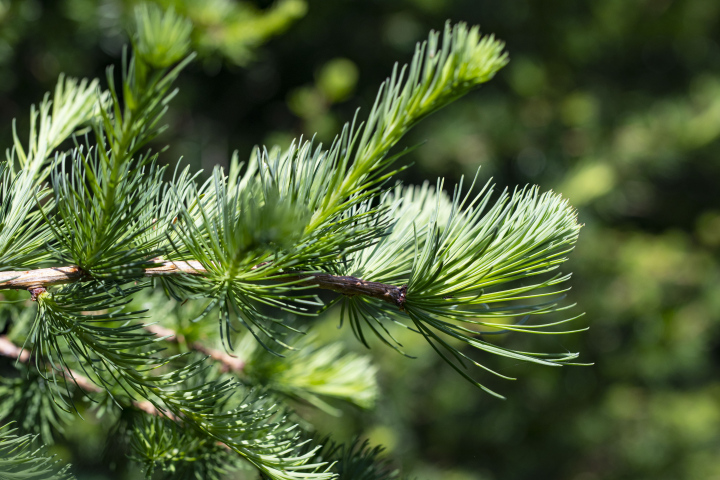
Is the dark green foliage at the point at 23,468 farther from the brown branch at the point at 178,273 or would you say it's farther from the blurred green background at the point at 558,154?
the blurred green background at the point at 558,154

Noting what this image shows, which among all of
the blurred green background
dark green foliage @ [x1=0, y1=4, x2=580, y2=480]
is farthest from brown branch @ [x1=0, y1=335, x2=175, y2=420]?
the blurred green background

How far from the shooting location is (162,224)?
26cm

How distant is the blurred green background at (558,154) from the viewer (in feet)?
4.75

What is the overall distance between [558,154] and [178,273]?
1777 mm

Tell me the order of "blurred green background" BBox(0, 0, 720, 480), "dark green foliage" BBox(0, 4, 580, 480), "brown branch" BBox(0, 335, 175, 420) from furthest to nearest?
1. "blurred green background" BBox(0, 0, 720, 480)
2. "brown branch" BBox(0, 335, 175, 420)
3. "dark green foliage" BBox(0, 4, 580, 480)

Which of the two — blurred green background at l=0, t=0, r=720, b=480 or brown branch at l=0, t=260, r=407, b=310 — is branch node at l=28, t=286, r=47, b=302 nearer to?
brown branch at l=0, t=260, r=407, b=310

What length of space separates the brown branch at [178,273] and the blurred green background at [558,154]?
89cm

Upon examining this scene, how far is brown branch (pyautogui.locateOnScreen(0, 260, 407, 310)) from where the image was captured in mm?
242

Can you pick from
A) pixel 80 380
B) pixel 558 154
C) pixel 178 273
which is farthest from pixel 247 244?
pixel 558 154

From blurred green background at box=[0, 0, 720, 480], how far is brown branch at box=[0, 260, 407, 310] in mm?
887

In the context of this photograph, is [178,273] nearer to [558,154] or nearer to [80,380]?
[80,380]

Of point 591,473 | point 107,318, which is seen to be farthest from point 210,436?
point 591,473

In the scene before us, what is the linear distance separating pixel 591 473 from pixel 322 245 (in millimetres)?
2711

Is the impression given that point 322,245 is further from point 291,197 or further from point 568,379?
point 568,379
